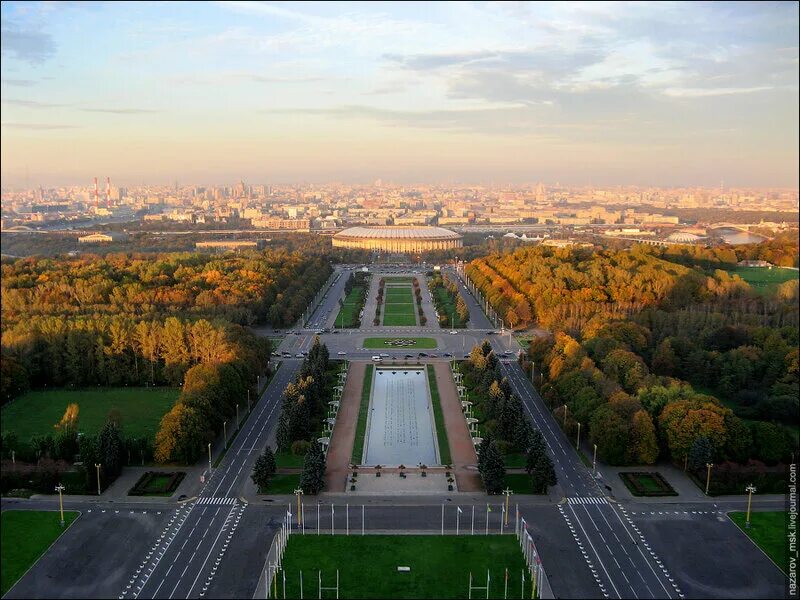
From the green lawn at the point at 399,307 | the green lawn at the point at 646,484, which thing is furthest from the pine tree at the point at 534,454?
the green lawn at the point at 399,307

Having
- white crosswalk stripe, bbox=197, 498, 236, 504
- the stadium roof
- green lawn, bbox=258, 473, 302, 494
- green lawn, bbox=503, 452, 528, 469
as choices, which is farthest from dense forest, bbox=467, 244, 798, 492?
the stadium roof

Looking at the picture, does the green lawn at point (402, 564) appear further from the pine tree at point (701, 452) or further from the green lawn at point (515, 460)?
the pine tree at point (701, 452)

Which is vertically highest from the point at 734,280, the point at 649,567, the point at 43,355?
the point at 734,280

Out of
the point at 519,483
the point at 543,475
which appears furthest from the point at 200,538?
the point at 543,475

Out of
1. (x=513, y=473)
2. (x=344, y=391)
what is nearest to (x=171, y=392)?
(x=344, y=391)

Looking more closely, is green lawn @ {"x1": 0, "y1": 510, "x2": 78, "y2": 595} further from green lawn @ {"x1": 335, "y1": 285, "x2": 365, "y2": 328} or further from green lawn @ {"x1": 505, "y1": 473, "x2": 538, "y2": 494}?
green lawn @ {"x1": 335, "y1": 285, "x2": 365, "y2": 328}

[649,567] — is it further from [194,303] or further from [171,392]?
[194,303]
